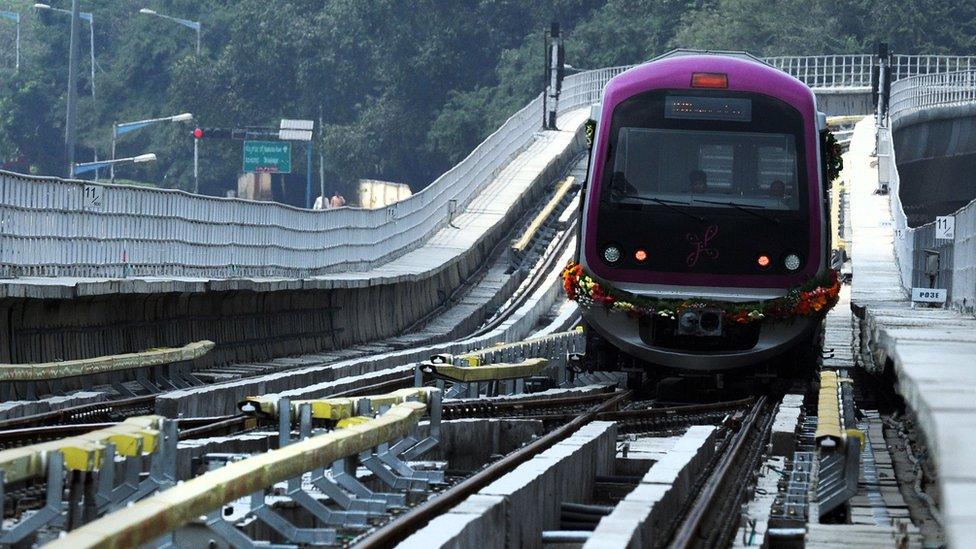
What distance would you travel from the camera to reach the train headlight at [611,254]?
20344 mm

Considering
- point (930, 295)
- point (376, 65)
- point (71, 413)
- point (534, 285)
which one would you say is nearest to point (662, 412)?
point (71, 413)

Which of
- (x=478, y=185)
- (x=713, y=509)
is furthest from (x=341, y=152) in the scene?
(x=713, y=509)

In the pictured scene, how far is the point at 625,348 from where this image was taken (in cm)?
2022

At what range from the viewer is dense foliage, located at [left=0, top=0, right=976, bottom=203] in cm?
9219

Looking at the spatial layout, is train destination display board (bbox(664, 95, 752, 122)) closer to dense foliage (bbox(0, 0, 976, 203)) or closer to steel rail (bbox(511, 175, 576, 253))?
steel rail (bbox(511, 175, 576, 253))

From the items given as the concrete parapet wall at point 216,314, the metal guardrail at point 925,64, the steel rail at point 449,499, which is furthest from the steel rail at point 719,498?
A: the metal guardrail at point 925,64

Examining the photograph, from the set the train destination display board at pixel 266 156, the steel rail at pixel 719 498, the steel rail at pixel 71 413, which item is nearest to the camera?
the steel rail at pixel 719 498

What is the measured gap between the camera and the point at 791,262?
20.1m

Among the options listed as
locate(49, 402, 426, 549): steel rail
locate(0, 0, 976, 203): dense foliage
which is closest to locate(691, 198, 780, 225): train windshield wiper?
locate(49, 402, 426, 549): steel rail

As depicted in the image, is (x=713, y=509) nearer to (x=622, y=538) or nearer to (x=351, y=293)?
(x=622, y=538)

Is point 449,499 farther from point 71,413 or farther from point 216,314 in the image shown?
point 216,314

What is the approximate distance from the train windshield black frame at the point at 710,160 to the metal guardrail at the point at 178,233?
544 centimetres

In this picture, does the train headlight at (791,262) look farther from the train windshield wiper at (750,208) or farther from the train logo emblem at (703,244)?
the train logo emblem at (703,244)

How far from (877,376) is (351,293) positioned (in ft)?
32.9
